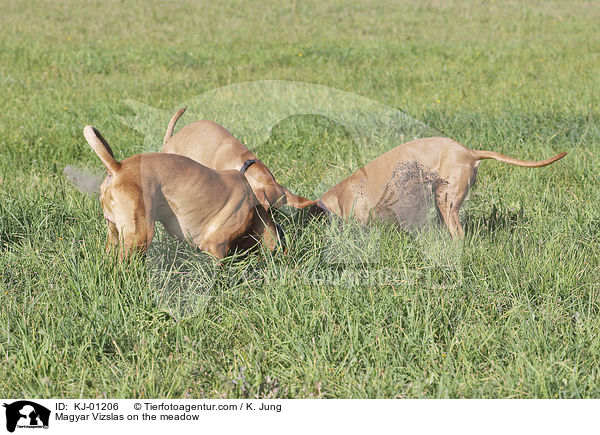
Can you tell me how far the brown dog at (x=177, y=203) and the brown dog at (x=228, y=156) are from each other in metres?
0.14

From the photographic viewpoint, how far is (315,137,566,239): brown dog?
139 inches

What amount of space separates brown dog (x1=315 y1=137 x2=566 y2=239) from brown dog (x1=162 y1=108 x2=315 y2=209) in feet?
1.43

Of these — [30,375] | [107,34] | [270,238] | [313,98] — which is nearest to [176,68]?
[107,34]

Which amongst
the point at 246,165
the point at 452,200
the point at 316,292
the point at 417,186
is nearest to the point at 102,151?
the point at 246,165

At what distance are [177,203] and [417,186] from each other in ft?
4.87

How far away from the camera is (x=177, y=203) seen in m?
2.79

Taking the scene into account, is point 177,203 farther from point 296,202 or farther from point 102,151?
point 296,202
